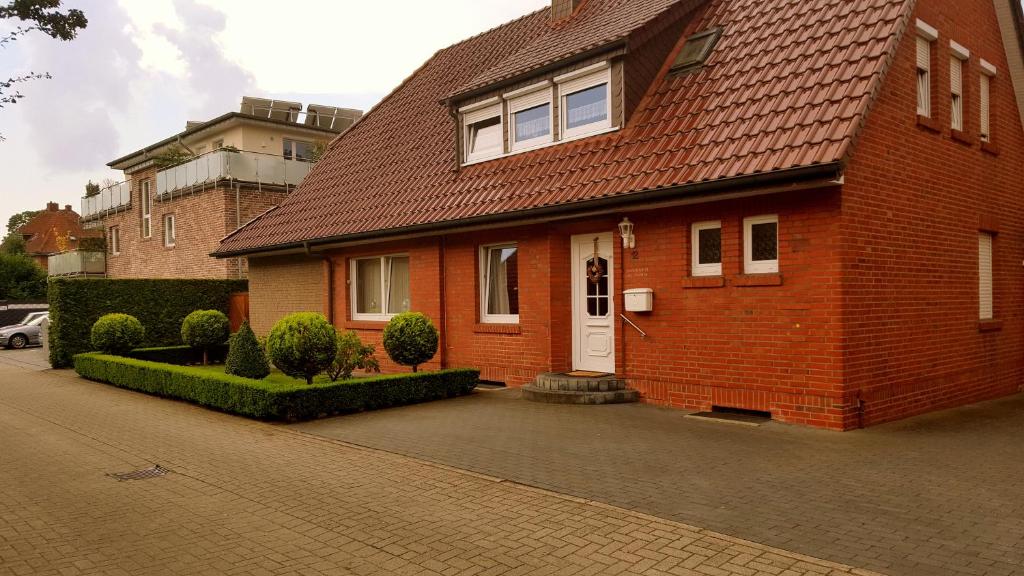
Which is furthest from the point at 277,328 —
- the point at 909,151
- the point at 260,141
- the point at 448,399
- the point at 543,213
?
the point at 260,141

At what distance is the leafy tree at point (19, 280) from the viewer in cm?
4853

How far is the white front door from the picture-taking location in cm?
1159

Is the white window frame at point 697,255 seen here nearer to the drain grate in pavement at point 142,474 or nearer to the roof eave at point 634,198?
the roof eave at point 634,198

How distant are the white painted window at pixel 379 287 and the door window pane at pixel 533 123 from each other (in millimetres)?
3897

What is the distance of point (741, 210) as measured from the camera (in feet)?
31.0

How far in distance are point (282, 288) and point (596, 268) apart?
10191 mm

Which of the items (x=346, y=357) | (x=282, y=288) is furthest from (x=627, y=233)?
(x=282, y=288)

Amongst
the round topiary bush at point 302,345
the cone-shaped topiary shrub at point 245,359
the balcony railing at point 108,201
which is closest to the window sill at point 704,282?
the round topiary bush at point 302,345

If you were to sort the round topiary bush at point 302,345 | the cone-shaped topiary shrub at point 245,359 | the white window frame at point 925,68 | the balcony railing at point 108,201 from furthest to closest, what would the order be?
the balcony railing at point 108,201 → the cone-shaped topiary shrub at point 245,359 → the round topiary bush at point 302,345 → the white window frame at point 925,68

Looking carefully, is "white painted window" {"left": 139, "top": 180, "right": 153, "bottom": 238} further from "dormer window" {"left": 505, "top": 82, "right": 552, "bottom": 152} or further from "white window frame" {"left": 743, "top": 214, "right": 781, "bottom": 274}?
"white window frame" {"left": 743, "top": 214, "right": 781, "bottom": 274}

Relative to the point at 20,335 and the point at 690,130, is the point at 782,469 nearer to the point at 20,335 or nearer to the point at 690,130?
the point at 690,130

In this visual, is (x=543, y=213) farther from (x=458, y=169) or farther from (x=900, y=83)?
(x=900, y=83)

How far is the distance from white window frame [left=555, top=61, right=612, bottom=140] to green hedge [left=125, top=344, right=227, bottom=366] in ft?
38.4

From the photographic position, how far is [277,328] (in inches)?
451
